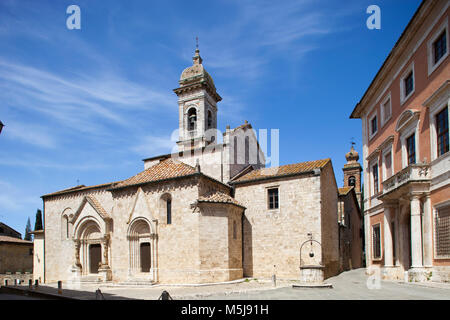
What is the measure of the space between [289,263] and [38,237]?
2636 cm

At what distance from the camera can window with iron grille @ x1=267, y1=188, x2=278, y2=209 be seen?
24406 millimetres

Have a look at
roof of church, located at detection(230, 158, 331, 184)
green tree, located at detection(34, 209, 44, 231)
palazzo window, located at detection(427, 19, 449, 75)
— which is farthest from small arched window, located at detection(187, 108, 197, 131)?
green tree, located at detection(34, 209, 44, 231)

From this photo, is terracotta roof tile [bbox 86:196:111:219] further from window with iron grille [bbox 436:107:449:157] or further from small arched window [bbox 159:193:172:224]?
window with iron grille [bbox 436:107:449:157]

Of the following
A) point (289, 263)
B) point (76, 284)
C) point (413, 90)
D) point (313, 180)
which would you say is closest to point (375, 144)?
point (313, 180)

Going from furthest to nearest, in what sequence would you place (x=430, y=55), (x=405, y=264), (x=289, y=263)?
(x=289, y=263) → (x=405, y=264) → (x=430, y=55)

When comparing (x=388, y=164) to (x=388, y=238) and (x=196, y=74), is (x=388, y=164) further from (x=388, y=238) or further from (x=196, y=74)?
(x=196, y=74)

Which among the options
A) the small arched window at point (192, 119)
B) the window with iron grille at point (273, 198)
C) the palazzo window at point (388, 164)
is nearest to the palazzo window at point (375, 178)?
the palazzo window at point (388, 164)

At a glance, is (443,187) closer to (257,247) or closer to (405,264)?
(405,264)

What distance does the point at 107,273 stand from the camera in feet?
84.9

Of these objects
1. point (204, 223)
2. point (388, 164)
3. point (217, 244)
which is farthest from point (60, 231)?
point (388, 164)

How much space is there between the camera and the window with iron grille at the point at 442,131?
15.1 m

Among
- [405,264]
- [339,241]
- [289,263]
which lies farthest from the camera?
[339,241]

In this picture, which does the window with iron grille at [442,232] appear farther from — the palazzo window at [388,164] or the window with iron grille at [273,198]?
the window with iron grille at [273,198]

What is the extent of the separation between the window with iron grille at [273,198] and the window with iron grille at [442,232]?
34.9ft
